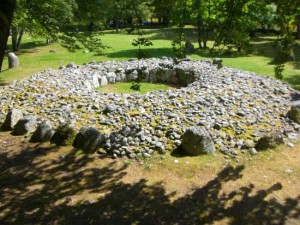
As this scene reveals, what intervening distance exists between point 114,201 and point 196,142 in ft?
11.5

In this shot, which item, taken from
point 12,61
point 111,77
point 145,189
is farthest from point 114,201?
point 12,61

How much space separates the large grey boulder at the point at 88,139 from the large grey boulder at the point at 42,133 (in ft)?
3.85

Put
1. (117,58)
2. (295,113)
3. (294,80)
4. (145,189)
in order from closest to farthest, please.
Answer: (145,189) < (295,113) < (294,80) < (117,58)

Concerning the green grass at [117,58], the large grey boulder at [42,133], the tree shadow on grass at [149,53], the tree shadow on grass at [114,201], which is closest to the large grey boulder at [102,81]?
the green grass at [117,58]

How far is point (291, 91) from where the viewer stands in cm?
1711

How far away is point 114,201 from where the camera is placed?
29.2 feet

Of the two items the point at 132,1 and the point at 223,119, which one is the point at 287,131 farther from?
the point at 132,1

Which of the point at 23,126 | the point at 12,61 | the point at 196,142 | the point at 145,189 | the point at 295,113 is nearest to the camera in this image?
the point at 145,189

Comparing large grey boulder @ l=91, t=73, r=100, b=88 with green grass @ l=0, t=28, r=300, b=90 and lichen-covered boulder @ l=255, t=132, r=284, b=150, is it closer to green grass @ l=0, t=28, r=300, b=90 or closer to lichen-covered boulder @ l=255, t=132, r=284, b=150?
green grass @ l=0, t=28, r=300, b=90

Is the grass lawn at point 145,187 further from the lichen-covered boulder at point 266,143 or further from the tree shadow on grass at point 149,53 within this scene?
the tree shadow on grass at point 149,53

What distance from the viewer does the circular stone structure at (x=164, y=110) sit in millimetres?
11617

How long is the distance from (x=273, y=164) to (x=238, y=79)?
7414 millimetres

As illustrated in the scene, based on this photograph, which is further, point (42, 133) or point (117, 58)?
point (117, 58)

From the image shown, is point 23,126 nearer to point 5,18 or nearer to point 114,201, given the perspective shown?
point 114,201
